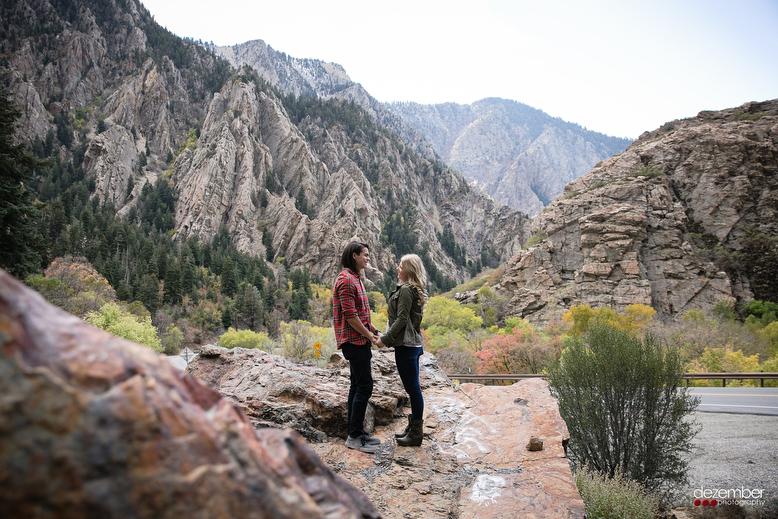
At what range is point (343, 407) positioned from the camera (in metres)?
5.08

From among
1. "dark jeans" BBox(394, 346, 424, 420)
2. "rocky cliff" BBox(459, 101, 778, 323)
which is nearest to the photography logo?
"dark jeans" BBox(394, 346, 424, 420)

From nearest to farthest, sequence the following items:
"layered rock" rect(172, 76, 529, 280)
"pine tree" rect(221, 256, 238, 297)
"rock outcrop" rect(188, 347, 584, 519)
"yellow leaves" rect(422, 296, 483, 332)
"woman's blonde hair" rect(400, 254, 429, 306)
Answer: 1. "rock outcrop" rect(188, 347, 584, 519)
2. "woman's blonde hair" rect(400, 254, 429, 306)
3. "yellow leaves" rect(422, 296, 483, 332)
4. "pine tree" rect(221, 256, 238, 297)
5. "layered rock" rect(172, 76, 529, 280)

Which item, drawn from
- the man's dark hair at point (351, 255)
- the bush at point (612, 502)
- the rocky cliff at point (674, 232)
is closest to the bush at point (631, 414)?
the bush at point (612, 502)

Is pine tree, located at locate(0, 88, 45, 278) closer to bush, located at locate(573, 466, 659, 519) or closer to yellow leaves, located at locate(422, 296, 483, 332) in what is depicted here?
bush, located at locate(573, 466, 659, 519)

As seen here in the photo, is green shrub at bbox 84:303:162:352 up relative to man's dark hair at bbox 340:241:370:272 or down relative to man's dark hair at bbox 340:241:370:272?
down

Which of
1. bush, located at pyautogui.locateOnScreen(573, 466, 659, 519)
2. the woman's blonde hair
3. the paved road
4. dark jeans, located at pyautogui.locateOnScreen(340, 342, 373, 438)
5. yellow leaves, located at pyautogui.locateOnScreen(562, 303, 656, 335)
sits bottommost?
the paved road

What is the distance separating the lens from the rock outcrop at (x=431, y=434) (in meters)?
3.81

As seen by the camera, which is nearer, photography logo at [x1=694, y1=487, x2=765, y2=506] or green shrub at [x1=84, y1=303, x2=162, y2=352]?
photography logo at [x1=694, y1=487, x2=765, y2=506]

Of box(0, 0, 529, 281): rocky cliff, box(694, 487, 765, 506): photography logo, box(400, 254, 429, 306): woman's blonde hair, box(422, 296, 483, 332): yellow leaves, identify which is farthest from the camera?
box(0, 0, 529, 281): rocky cliff

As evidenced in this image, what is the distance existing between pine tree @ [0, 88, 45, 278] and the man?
17438 millimetres

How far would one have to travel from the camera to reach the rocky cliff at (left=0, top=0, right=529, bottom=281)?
290 feet

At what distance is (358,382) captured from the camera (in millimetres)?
4441

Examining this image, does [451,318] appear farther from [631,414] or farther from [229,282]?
[229,282]

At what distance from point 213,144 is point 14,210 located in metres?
86.2
